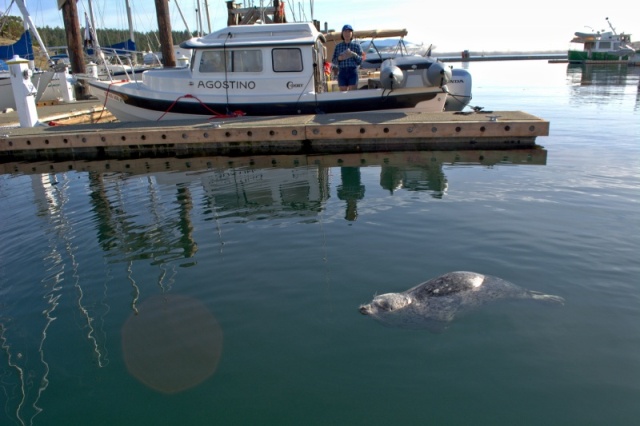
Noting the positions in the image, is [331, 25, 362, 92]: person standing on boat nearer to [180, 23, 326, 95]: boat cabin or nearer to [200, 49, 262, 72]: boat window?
[180, 23, 326, 95]: boat cabin

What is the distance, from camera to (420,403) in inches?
137

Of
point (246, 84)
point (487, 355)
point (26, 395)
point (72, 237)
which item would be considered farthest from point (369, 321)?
point (246, 84)

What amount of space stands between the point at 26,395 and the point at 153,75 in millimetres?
12175

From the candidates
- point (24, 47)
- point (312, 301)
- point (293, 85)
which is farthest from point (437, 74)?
point (24, 47)

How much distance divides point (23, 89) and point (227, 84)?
566 centimetres

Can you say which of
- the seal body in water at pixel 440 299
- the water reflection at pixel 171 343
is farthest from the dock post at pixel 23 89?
the seal body in water at pixel 440 299

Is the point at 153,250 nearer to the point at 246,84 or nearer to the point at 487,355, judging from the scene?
the point at 487,355

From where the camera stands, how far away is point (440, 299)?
4.67m

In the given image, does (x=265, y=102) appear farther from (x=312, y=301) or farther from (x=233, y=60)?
(x=312, y=301)

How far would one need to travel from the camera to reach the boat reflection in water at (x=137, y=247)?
4062 mm

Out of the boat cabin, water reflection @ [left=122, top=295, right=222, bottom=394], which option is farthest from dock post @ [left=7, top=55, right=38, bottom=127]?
water reflection @ [left=122, top=295, right=222, bottom=394]

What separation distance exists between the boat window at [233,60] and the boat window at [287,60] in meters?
0.44

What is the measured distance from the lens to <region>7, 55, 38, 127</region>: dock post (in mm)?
13336

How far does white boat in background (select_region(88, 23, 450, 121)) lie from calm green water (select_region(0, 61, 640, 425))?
4509 mm
